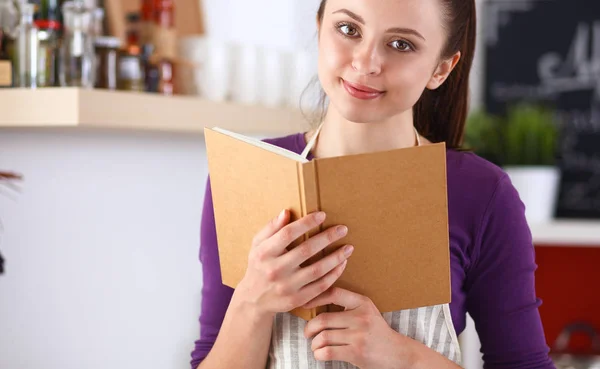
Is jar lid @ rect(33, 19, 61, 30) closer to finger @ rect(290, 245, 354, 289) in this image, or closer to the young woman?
the young woman

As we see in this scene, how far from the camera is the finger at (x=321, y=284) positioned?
2.92 feet

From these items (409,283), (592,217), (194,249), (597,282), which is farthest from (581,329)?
(409,283)

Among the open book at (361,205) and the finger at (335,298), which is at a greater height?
the open book at (361,205)

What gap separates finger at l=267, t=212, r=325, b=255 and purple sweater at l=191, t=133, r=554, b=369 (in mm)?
303

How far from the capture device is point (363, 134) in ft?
3.60

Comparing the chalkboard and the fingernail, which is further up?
the chalkboard

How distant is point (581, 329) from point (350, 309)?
237cm

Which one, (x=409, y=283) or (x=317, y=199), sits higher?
(x=317, y=199)

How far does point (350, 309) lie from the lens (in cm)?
94

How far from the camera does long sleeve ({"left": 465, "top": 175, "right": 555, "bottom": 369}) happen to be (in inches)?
43.3

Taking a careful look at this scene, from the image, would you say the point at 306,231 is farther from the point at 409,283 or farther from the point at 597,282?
the point at 597,282

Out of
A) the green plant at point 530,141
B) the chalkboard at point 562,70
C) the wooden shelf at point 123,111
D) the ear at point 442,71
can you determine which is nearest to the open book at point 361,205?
the ear at point 442,71

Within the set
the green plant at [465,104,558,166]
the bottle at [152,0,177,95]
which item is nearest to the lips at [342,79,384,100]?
the bottle at [152,0,177,95]

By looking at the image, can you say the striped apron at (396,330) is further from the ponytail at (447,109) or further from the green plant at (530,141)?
the green plant at (530,141)
